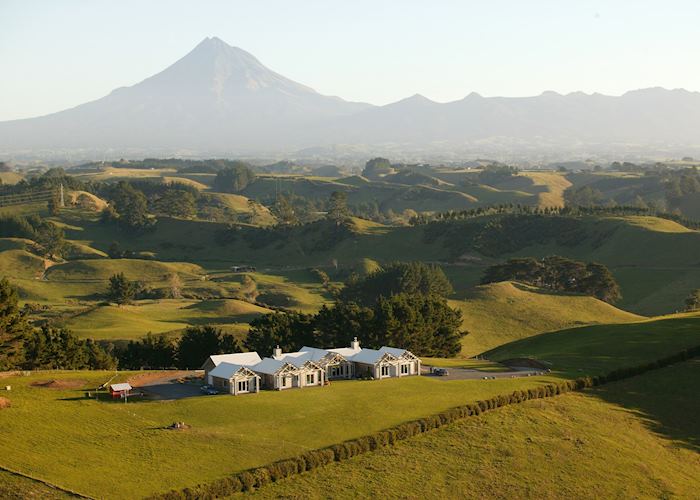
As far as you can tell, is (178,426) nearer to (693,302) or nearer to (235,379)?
(235,379)

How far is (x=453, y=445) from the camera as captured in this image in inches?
2072

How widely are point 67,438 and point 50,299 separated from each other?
88.4m

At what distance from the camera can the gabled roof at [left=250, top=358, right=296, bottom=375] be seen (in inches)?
2480

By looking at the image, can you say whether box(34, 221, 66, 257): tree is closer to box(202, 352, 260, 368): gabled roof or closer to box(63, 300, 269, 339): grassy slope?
box(63, 300, 269, 339): grassy slope

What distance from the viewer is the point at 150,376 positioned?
65.9 meters

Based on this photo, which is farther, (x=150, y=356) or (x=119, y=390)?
(x=150, y=356)

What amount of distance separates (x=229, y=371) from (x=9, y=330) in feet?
62.2

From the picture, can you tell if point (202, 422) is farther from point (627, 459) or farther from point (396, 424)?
point (627, 459)

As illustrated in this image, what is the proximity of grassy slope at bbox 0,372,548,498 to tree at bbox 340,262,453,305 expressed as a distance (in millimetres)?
66518

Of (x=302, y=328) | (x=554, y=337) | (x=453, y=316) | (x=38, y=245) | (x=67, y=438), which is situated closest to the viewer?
(x=67, y=438)

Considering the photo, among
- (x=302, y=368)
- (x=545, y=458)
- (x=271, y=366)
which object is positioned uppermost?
(x=271, y=366)

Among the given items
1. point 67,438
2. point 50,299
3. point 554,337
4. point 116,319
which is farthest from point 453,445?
point 50,299

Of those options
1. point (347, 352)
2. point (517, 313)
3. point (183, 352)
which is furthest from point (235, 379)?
point (517, 313)

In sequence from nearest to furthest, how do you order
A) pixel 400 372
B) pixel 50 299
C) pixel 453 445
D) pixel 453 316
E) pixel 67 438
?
pixel 67 438
pixel 453 445
pixel 400 372
pixel 453 316
pixel 50 299
